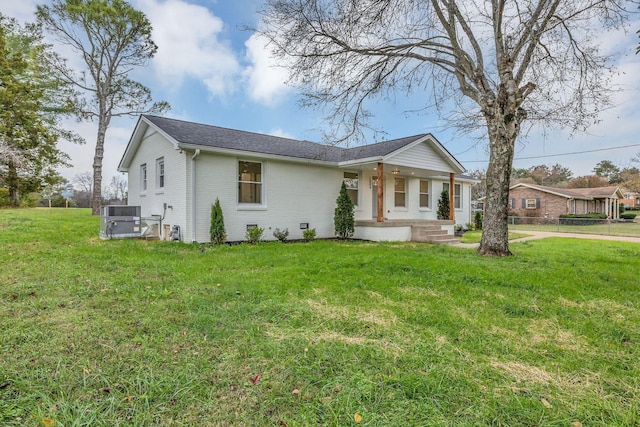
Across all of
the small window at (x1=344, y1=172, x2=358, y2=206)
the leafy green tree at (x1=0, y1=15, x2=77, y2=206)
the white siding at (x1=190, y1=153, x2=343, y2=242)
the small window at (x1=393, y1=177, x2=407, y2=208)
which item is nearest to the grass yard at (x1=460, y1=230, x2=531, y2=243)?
the small window at (x1=393, y1=177, x2=407, y2=208)

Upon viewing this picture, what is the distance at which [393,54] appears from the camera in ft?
29.6

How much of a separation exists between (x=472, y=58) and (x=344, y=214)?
20.8 ft

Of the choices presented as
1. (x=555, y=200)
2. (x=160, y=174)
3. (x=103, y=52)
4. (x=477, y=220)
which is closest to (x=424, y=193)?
(x=477, y=220)

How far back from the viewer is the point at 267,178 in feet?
34.7

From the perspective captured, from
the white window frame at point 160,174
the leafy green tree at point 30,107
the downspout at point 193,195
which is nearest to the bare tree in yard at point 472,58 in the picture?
the downspout at point 193,195

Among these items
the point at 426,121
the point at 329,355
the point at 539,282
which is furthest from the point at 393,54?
the point at 329,355

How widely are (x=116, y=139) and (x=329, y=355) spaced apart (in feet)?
80.7

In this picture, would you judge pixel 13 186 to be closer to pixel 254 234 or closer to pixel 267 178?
pixel 267 178

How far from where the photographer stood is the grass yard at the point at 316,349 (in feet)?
6.24

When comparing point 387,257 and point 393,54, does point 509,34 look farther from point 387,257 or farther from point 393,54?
point 387,257

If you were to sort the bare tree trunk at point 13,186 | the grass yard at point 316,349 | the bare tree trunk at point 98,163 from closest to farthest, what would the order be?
the grass yard at point 316,349 → the bare tree trunk at point 98,163 → the bare tree trunk at point 13,186

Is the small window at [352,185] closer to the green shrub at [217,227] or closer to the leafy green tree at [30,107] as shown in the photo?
the green shrub at [217,227]

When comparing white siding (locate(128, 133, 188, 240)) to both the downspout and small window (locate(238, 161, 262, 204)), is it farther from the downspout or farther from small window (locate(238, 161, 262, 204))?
small window (locate(238, 161, 262, 204))

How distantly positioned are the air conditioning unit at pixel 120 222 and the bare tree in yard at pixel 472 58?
6798 millimetres
